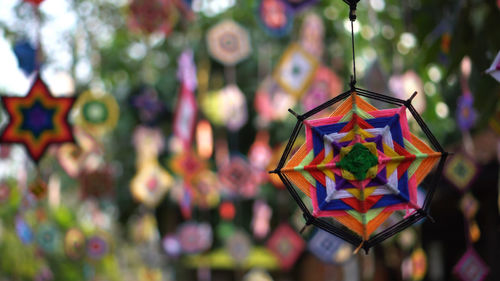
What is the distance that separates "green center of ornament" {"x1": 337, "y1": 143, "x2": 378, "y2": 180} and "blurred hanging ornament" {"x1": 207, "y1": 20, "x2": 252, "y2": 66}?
3.95 metres

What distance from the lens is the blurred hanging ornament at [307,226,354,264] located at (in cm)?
318

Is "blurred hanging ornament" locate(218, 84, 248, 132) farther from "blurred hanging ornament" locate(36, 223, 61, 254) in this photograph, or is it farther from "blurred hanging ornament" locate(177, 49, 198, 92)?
"blurred hanging ornament" locate(36, 223, 61, 254)

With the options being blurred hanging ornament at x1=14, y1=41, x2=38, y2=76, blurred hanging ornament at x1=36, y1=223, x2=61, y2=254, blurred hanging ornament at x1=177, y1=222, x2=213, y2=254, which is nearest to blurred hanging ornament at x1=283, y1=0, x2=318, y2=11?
blurred hanging ornament at x1=14, y1=41, x2=38, y2=76

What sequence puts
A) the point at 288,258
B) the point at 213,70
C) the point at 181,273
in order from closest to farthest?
the point at 288,258 → the point at 213,70 → the point at 181,273

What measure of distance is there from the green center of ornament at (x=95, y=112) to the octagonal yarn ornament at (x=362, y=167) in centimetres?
416

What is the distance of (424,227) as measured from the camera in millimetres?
7070

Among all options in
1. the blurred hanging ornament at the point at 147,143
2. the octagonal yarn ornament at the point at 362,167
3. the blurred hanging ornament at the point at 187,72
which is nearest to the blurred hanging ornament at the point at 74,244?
the blurred hanging ornament at the point at 147,143

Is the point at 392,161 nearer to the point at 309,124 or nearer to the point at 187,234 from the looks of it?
the point at 309,124

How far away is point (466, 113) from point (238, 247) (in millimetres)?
3111

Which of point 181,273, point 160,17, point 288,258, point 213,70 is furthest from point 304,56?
point 181,273

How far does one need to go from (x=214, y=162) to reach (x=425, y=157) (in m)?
8.10

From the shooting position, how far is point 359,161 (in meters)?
1.41

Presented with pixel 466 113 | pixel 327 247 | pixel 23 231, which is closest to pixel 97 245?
pixel 23 231

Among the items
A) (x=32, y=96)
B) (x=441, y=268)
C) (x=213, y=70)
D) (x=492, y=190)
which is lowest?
(x=441, y=268)
